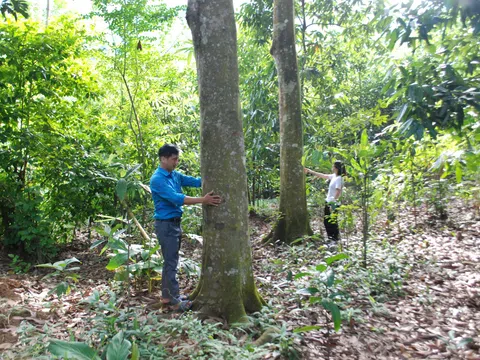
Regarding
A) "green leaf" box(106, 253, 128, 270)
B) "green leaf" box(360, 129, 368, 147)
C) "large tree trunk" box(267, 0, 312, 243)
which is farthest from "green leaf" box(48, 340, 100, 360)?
"large tree trunk" box(267, 0, 312, 243)

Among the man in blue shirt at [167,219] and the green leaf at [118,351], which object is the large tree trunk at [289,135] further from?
the green leaf at [118,351]

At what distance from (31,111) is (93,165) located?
4.32ft

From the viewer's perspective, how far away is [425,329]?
3295mm

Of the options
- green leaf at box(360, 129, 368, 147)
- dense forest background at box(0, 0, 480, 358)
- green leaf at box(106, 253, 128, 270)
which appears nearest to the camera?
green leaf at box(106, 253, 128, 270)

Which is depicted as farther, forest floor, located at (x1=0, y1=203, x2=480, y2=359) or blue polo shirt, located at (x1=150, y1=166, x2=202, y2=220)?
blue polo shirt, located at (x1=150, y1=166, x2=202, y2=220)

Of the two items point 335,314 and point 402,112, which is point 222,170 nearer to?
point 335,314

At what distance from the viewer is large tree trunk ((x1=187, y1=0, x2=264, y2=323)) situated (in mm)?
3471

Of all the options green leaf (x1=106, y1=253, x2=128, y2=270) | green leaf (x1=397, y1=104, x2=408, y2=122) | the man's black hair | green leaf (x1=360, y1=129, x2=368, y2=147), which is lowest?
green leaf (x1=106, y1=253, x2=128, y2=270)

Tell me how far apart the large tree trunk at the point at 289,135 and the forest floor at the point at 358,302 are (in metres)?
0.54

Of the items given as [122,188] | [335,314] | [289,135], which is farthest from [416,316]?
[289,135]

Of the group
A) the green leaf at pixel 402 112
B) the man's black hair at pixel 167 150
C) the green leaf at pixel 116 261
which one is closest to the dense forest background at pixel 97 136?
the green leaf at pixel 402 112

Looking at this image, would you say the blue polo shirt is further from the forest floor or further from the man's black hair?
the forest floor

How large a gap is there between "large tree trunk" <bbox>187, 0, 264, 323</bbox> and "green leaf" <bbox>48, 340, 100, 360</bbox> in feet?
4.31

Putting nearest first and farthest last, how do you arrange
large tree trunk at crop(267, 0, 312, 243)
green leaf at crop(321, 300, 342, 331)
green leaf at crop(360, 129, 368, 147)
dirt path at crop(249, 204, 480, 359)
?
1. green leaf at crop(321, 300, 342, 331)
2. dirt path at crop(249, 204, 480, 359)
3. green leaf at crop(360, 129, 368, 147)
4. large tree trunk at crop(267, 0, 312, 243)
